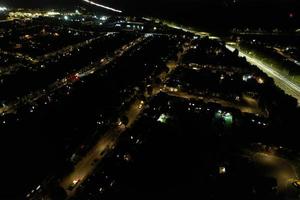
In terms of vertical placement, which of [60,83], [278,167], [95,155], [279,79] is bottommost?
Result: [60,83]

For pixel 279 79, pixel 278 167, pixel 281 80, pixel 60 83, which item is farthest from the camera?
pixel 279 79

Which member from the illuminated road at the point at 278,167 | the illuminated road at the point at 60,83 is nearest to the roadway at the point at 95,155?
the illuminated road at the point at 60,83

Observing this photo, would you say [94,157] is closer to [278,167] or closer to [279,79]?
[278,167]

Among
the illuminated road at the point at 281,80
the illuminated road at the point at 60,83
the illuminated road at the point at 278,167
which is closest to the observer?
the illuminated road at the point at 278,167

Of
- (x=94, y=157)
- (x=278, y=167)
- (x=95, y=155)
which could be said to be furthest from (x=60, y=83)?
(x=278, y=167)

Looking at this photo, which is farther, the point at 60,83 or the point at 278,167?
the point at 60,83

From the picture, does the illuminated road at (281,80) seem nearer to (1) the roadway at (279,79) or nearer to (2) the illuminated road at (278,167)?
(1) the roadway at (279,79)

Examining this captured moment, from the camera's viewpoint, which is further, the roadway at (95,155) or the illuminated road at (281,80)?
the illuminated road at (281,80)

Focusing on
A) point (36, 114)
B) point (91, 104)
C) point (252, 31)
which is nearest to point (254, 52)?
point (252, 31)

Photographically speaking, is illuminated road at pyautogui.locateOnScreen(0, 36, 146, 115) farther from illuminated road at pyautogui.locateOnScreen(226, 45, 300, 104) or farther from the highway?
illuminated road at pyautogui.locateOnScreen(226, 45, 300, 104)

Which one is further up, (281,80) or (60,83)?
(281,80)

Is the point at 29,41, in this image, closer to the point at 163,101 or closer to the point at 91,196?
the point at 163,101
